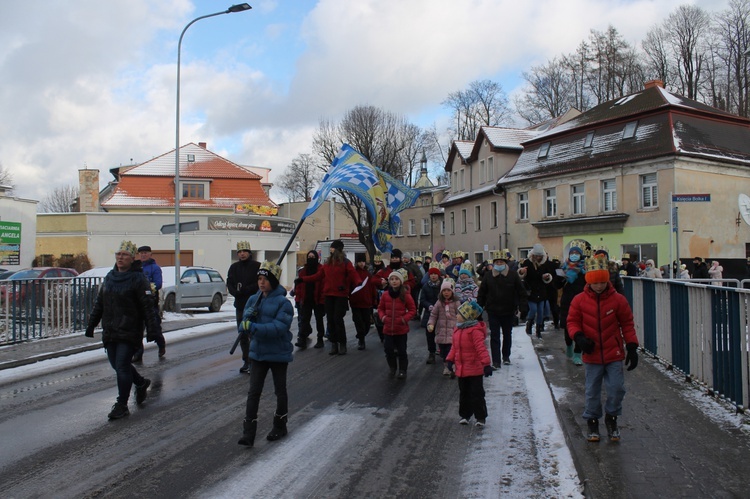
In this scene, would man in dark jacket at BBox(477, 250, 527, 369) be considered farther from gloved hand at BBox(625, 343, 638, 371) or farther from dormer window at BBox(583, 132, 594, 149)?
dormer window at BBox(583, 132, 594, 149)

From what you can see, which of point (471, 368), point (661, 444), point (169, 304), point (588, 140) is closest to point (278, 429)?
point (471, 368)

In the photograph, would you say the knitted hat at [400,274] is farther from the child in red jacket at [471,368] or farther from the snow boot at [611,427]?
the snow boot at [611,427]

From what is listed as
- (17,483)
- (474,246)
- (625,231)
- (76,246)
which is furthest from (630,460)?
(474,246)

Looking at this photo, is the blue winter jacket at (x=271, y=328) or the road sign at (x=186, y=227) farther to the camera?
the road sign at (x=186, y=227)

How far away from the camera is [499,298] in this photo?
32.7ft

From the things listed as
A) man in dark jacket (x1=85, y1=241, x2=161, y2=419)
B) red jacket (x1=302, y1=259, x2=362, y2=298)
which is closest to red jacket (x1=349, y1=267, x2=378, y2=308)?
red jacket (x1=302, y1=259, x2=362, y2=298)

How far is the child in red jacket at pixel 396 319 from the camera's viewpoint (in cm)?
936

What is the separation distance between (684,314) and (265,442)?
5.82 metres

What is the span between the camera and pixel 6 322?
1234cm

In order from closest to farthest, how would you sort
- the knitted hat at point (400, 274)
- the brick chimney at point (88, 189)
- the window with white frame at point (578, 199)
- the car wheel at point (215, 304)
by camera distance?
the knitted hat at point (400, 274)
the car wheel at point (215, 304)
the window with white frame at point (578, 199)
the brick chimney at point (88, 189)

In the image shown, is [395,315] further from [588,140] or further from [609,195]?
[588,140]

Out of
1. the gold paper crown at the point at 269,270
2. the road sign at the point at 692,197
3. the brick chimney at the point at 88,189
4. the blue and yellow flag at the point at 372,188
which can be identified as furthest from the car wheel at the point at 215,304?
the brick chimney at the point at 88,189

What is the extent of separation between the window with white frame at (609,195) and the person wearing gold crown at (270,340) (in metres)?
28.5

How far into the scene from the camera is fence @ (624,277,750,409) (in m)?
6.52
